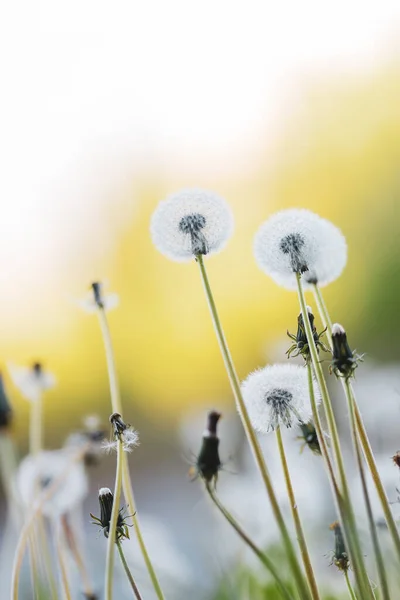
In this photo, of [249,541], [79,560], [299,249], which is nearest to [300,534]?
[249,541]

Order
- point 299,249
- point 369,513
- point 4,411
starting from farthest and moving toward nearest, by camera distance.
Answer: point 4,411, point 299,249, point 369,513

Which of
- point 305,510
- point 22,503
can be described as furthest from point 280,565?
point 22,503

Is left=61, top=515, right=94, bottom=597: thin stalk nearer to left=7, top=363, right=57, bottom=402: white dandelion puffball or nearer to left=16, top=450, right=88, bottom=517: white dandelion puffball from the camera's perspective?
left=16, top=450, right=88, bottom=517: white dandelion puffball

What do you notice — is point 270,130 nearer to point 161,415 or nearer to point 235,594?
point 161,415

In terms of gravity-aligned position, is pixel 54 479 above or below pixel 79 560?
above

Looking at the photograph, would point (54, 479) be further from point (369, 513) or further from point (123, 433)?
point (369, 513)

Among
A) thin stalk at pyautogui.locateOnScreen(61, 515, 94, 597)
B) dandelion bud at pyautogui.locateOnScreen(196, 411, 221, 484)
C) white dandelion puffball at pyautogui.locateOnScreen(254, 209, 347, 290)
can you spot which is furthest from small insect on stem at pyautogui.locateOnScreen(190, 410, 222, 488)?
thin stalk at pyautogui.locateOnScreen(61, 515, 94, 597)

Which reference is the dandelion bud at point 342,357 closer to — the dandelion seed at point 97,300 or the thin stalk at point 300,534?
the thin stalk at point 300,534
